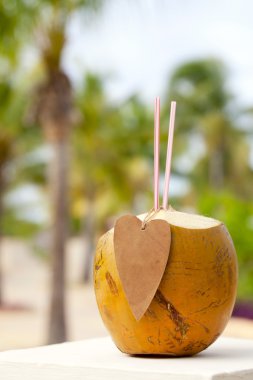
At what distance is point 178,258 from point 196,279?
0.25 ft

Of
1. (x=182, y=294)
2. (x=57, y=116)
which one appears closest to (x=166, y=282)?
(x=182, y=294)

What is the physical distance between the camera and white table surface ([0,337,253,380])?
2311 mm

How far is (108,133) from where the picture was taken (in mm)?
24766

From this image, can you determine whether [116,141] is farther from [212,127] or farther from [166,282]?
[166,282]

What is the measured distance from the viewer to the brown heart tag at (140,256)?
2.53 meters

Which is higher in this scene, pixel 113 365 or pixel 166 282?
pixel 166 282

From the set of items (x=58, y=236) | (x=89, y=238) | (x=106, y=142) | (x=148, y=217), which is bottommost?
(x=89, y=238)

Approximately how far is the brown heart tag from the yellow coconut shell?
0.08 feet

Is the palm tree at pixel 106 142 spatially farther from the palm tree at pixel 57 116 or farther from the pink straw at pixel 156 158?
the pink straw at pixel 156 158

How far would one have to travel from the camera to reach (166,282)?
2533 millimetres

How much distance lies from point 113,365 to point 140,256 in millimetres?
319

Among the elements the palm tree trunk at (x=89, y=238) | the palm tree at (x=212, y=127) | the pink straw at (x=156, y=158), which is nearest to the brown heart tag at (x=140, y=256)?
the pink straw at (x=156, y=158)

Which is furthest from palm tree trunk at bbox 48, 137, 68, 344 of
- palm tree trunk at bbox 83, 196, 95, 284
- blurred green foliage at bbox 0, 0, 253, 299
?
palm tree trunk at bbox 83, 196, 95, 284

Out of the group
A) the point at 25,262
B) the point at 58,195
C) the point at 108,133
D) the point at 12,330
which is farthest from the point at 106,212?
the point at 58,195
